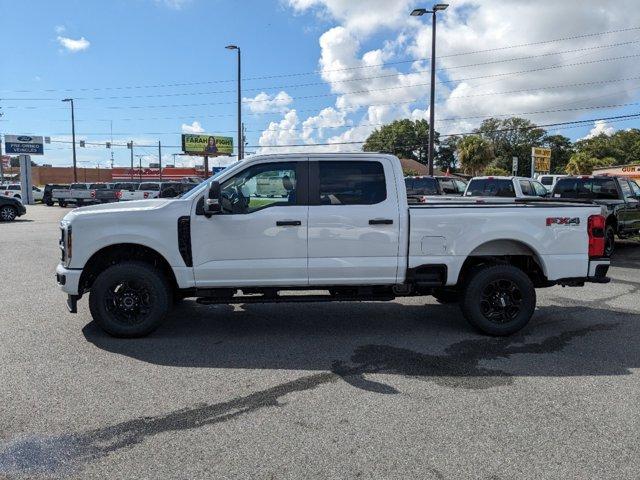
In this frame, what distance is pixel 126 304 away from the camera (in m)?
5.91

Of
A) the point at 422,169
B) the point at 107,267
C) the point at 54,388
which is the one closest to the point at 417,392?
the point at 54,388

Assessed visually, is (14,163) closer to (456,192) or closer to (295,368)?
(456,192)

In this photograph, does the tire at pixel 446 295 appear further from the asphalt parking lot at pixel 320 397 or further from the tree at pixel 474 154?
the tree at pixel 474 154

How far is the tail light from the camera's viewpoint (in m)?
6.09

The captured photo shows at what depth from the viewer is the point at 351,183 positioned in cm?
595

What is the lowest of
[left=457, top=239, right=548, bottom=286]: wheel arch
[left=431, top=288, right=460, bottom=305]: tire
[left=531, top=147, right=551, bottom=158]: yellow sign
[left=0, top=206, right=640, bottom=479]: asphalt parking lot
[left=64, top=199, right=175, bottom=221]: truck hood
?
[left=0, top=206, right=640, bottom=479]: asphalt parking lot

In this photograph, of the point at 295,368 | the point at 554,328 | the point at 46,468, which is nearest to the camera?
the point at 46,468

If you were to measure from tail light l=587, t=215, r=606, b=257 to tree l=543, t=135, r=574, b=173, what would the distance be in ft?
325

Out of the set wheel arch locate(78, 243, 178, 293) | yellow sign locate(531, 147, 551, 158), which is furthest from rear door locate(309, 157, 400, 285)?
yellow sign locate(531, 147, 551, 158)

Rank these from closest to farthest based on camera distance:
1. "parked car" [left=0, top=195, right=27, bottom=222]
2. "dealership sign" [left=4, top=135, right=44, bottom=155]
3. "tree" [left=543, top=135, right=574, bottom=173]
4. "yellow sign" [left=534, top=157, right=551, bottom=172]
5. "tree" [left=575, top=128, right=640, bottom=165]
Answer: "parked car" [left=0, top=195, right=27, bottom=222] → "yellow sign" [left=534, top=157, right=551, bottom=172] → "dealership sign" [left=4, top=135, right=44, bottom=155] → "tree" [left=575, top=128, right=640, bottom=165] → "tree" [left=543, top=135, right=574, bottom=173]

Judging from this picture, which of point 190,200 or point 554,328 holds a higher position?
point 190,200

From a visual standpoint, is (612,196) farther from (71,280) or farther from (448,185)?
(71,280)

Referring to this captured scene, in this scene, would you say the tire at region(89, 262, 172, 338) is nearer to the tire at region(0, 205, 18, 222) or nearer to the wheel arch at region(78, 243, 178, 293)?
the wheel arch at region(78, 243, 178, 293)

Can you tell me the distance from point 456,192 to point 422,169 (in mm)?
55033
